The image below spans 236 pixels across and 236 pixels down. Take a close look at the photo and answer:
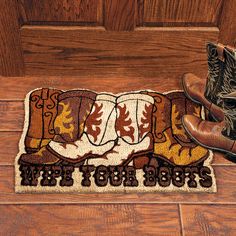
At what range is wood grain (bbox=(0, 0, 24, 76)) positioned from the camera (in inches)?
49.9

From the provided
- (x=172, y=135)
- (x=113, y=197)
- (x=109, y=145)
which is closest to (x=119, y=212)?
(x=113, y=197)

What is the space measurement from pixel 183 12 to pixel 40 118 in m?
0.64

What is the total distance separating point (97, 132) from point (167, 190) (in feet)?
1.07

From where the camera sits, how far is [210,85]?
1.28 metres

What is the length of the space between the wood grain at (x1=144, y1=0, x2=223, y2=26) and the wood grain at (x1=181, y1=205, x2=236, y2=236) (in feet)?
2.14

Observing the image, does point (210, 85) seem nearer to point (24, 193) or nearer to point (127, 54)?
point (127, 54)

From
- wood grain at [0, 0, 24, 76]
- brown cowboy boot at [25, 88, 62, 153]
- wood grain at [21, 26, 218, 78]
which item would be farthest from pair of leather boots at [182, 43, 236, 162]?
wood grain at [0, 0, 24, 76]

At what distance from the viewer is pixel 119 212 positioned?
1.15 meters

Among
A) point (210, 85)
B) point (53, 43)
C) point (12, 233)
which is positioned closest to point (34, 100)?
point (53, 43)

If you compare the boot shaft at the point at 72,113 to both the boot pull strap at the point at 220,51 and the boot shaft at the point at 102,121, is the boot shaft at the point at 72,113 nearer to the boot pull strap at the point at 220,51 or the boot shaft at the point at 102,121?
the boot shaft at the point at 102,121

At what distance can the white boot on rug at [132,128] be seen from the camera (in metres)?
1.27

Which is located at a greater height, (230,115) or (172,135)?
(230,115)

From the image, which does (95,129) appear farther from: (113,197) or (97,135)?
(113,197)

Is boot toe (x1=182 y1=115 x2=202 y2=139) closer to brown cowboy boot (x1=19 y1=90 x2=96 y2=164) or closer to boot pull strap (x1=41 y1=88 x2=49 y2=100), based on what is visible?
brown cowboy boot (x1=19 y1=90 x2=96 y2=164)
